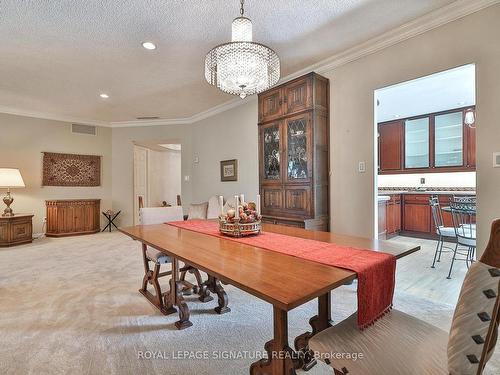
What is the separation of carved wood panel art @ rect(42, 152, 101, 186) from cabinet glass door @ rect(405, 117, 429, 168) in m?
6.69

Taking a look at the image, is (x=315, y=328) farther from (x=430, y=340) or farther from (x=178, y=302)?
(x=178, y=302)

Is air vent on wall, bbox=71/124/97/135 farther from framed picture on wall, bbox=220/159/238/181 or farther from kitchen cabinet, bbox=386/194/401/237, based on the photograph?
kitchen cabinet, bbox=386/194/401/237

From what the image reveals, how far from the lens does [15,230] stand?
4.58 meters

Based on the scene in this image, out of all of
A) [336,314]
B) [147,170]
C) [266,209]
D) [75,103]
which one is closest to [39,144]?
[75,103]

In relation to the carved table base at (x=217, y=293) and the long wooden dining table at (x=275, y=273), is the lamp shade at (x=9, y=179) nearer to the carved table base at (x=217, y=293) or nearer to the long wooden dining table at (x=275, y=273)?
the long wooden dining table at (x=275, y=273)

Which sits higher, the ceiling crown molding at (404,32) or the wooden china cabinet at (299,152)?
the ceiling crown molding at (404,32)

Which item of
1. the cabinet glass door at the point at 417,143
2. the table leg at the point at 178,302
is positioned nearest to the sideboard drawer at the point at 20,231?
the table leg at the point at 178,302

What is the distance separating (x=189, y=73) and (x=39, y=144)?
389 centimetres

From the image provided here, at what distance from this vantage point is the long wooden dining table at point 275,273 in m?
0.95

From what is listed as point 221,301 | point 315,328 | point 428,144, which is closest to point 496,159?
point 315,328

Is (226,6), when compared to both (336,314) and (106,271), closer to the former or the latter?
(336,314)

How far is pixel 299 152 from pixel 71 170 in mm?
5047

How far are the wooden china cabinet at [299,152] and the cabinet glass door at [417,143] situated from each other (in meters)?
3.29

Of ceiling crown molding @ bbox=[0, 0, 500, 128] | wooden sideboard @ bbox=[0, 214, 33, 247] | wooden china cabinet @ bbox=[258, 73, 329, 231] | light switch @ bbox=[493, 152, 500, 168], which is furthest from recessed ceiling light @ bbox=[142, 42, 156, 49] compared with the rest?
wooden sideboard @ bbox=[0, 214, 33, 247]
